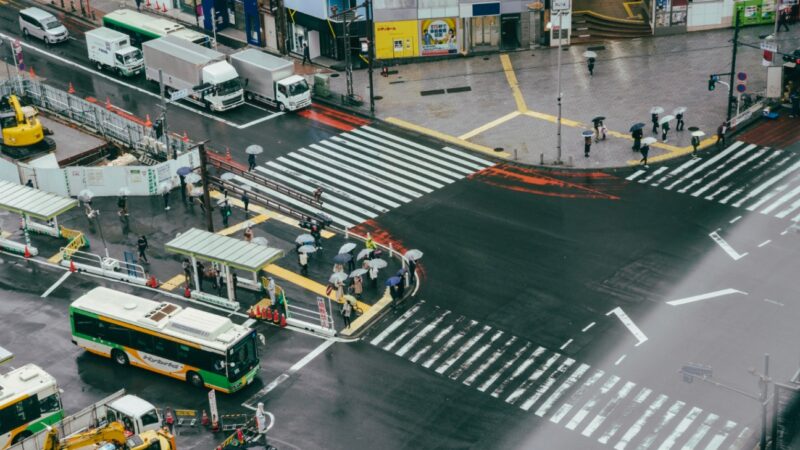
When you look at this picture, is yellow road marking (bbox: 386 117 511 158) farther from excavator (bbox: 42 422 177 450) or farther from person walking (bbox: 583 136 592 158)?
excavator (bbox: 42 422 177 450)

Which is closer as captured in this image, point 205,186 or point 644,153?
point 205,186

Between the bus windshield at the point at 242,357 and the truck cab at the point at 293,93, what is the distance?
111 ft

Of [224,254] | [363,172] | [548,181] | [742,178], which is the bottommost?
[742,178]

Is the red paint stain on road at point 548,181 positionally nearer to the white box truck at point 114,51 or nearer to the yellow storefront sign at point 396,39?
the yellow storefront sign at point 396,39

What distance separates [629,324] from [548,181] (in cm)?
1756

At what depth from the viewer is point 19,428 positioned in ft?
188

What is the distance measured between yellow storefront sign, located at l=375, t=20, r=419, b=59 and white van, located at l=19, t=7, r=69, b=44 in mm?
28247

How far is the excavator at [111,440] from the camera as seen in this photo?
176 feet

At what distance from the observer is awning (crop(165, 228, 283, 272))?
67125 millimetres

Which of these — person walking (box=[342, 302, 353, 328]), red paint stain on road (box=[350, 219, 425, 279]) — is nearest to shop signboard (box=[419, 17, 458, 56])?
red paint stain on road (box=[350, 219, 425, 279])

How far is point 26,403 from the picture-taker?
5744 centimetres

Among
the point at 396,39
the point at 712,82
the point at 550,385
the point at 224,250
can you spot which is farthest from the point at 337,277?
the point at 396,39

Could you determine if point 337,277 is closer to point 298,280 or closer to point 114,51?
point 298,280

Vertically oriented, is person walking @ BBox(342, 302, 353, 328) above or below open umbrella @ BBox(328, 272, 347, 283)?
below
